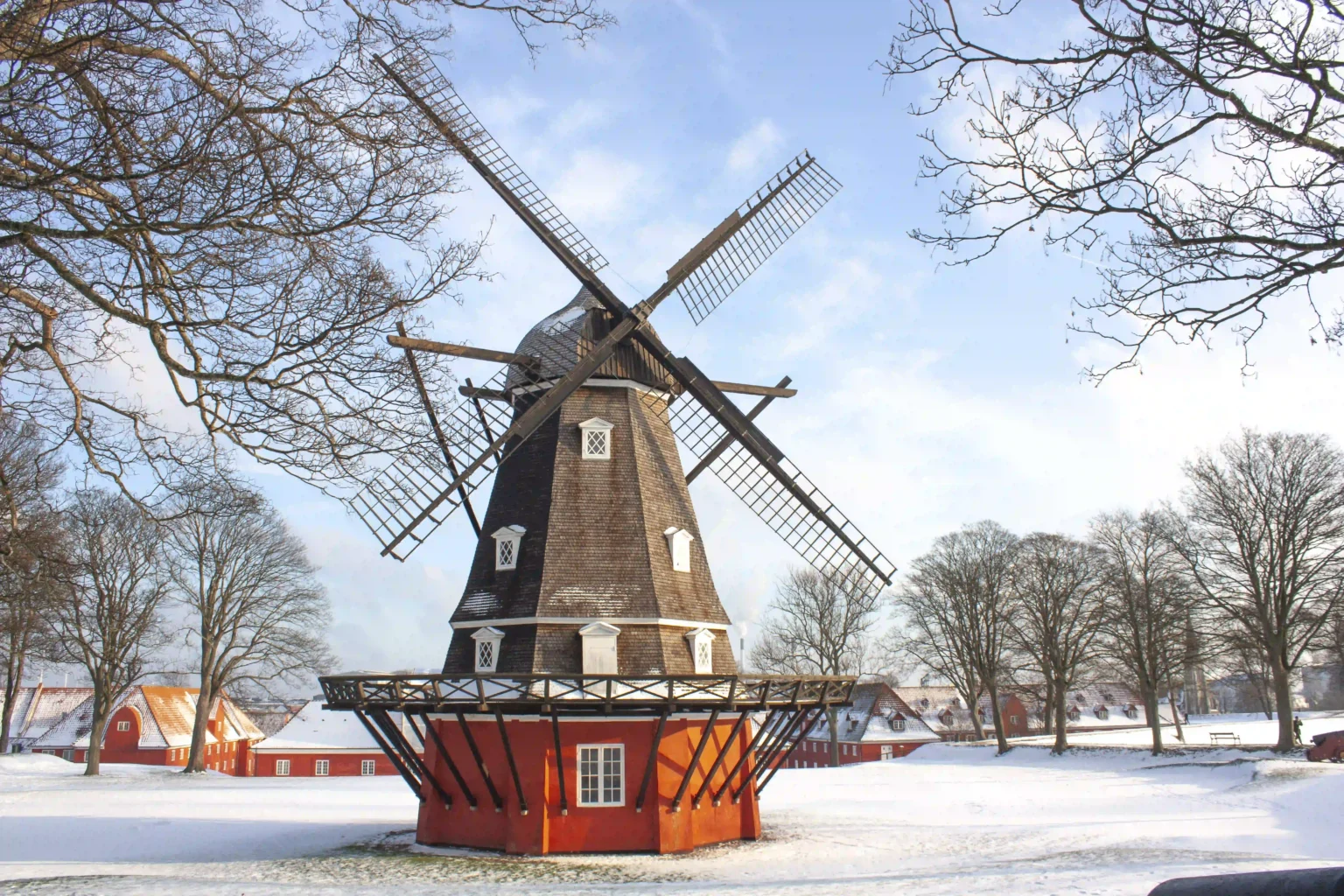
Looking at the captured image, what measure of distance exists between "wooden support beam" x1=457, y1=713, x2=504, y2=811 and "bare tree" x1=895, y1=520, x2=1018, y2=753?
28.6m

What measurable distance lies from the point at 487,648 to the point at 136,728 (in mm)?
37791

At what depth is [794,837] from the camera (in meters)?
16.8

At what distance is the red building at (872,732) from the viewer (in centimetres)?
5106

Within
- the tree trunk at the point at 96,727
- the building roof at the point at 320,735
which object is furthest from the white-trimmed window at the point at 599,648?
the building roof at the point at 320,735

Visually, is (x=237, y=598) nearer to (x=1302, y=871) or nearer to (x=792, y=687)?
(x=792, y=687)

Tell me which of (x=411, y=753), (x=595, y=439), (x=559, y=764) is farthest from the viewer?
(x=595, y=439)

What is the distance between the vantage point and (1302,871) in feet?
16.3

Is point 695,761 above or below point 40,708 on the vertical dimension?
above

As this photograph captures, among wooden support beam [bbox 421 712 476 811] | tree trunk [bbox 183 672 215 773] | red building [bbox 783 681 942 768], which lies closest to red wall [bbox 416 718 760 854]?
wooden support beam [bbox 421 712 476 811]

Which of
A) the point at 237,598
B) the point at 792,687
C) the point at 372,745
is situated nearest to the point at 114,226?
the point at 792,687

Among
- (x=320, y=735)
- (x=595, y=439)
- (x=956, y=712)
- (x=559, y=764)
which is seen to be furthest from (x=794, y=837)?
(x=956, y=712)

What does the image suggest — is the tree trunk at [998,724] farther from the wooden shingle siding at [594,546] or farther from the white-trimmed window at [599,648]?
the white-trimmed window at [599,648]

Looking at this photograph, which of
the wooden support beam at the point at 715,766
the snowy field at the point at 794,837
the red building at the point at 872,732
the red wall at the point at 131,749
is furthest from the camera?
the red building at the point at 872,732

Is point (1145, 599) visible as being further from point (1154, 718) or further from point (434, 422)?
point (434, 422)
